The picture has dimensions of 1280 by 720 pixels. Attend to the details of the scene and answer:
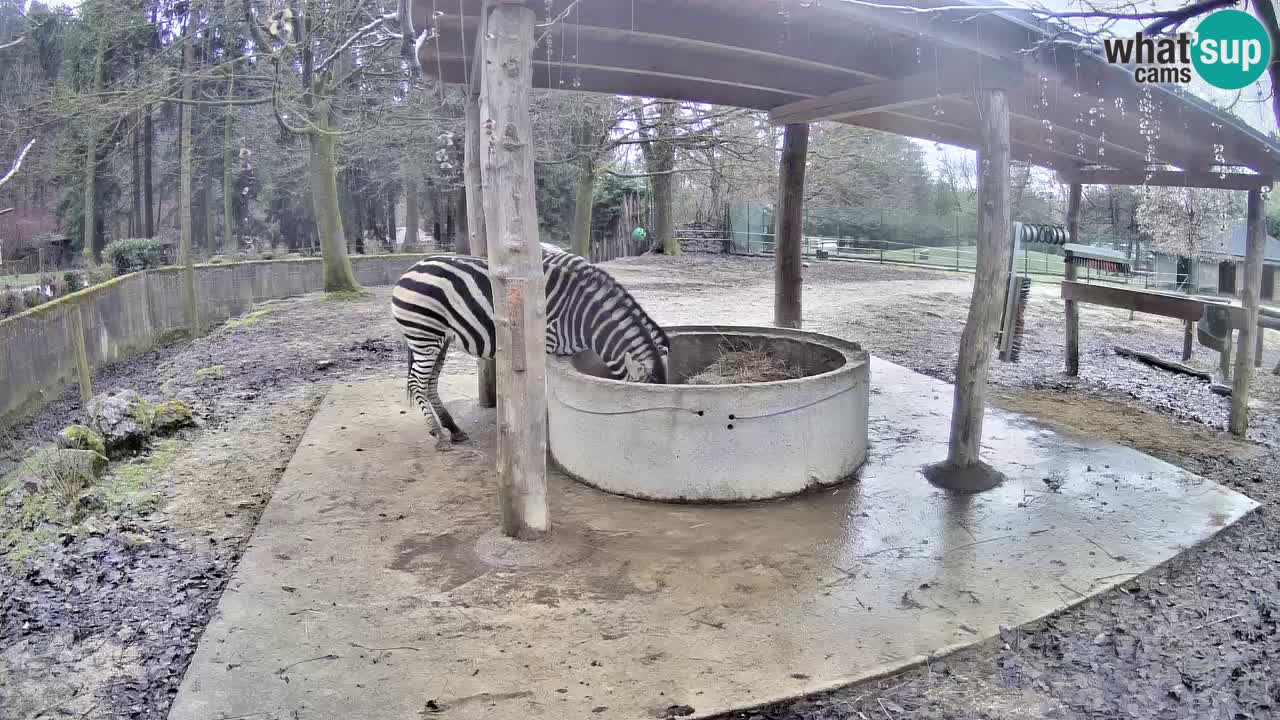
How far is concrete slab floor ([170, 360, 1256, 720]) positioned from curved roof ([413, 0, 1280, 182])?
2498 millimetres

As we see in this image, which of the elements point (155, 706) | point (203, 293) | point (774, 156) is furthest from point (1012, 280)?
point (203, 293)

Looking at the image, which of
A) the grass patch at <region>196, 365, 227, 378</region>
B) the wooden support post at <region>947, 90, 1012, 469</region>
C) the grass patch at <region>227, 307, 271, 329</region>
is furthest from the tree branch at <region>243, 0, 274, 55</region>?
the wooden support post at <region>947, 90, 1012, 469</region>

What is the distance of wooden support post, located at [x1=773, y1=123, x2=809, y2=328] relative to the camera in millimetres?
7820

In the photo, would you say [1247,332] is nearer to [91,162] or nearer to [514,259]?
[514,259]

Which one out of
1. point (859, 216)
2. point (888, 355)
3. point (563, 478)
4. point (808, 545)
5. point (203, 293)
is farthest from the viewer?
point (859, 216)

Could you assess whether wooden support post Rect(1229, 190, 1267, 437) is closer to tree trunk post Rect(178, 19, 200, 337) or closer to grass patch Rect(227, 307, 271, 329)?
grass patch Rect(227, 307, 271, 329)

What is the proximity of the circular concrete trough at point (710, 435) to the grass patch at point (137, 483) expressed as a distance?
2644 mm

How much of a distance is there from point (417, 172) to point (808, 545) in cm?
2090

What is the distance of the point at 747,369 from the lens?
248 inches

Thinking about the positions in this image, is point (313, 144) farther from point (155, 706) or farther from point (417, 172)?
point (155, 706)

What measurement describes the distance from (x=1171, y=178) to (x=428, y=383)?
785 centimetres

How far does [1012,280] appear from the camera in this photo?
356 inches

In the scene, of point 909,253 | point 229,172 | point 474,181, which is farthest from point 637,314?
point 909,253

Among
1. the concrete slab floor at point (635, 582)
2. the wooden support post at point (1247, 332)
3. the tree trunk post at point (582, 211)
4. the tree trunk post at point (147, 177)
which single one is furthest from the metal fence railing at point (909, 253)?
the tree trunk post at point (147, 177)
